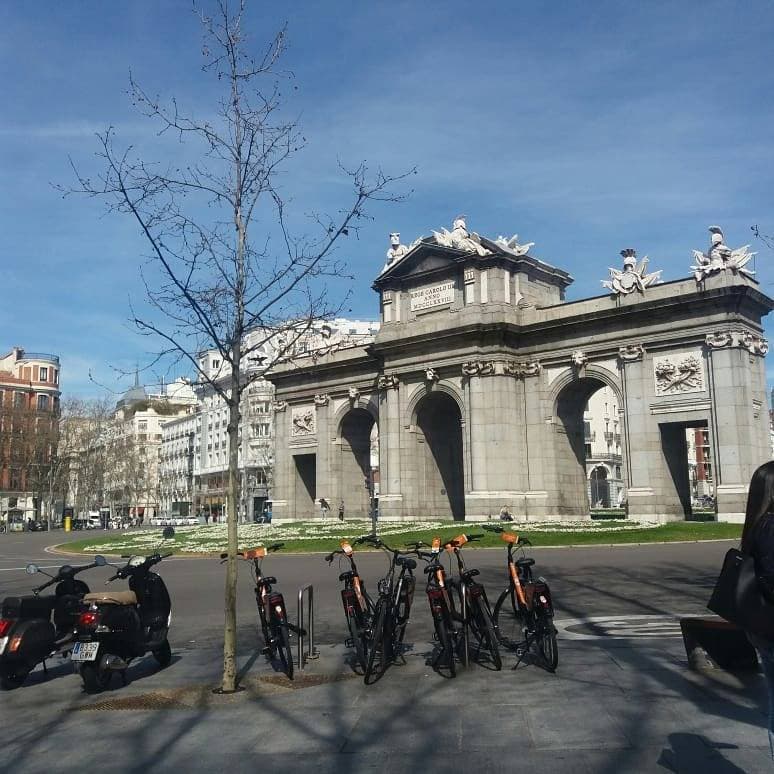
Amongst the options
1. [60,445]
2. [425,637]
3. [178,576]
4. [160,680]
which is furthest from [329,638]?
[60,445]

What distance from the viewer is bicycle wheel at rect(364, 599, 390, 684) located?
347 inches

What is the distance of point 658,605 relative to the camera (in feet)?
45.3

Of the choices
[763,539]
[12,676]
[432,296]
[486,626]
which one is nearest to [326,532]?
[432,296]

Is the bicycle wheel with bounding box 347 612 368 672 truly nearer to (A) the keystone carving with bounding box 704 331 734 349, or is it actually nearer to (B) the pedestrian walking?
(B) the pedestrian walking

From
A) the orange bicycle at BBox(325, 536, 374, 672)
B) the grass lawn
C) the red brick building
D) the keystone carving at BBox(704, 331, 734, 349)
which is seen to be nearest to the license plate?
the orange bicycle at BBox(325, 536, 374, 672)

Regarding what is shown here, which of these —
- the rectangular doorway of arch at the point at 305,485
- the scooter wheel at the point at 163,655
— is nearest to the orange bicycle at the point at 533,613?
the scooter wheel at the point at 163,655

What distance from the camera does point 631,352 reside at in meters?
41.3

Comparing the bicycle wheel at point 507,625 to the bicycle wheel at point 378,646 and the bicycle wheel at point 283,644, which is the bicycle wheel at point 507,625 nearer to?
the bicycle wheel at point 378,646

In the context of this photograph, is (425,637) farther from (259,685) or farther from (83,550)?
(83,550)

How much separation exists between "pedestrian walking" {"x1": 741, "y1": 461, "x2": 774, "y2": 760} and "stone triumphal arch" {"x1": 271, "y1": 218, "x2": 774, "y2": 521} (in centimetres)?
3396

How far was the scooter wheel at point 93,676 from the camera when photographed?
892cm

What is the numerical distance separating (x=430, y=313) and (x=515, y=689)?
40897mm

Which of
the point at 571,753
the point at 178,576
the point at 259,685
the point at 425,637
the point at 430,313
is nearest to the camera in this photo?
the point at 571,753

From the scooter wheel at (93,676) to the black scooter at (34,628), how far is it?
622 millimetres
